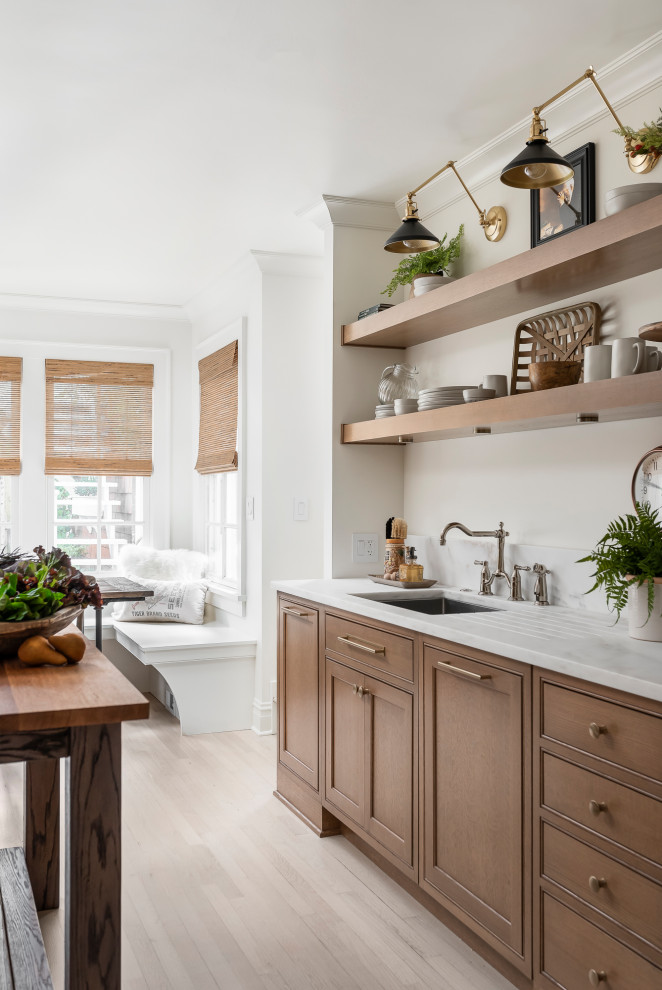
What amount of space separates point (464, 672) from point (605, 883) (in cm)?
64

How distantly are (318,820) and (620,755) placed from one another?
5.91 ft

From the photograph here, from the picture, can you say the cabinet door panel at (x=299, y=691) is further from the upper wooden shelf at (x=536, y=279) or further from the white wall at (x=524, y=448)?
the upper wooden shelf at (x=536, y=279)

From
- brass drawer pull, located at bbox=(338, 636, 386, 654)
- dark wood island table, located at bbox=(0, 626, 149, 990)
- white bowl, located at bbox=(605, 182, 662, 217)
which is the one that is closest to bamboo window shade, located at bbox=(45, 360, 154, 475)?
brass drawer pull, located at bbox=(338, 636, 386, 654)

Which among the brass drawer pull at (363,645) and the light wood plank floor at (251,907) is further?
the brass drawer pull at (363,645)

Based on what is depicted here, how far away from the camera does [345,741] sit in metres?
3.06

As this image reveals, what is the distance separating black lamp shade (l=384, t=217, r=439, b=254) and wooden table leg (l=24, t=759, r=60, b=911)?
6.80 feet

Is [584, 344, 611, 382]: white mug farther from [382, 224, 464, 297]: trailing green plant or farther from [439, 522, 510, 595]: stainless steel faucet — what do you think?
[382, 224, 464, 297]: trailing green plant

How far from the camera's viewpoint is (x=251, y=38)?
2.49m

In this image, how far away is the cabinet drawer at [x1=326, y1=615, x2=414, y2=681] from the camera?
2639mm

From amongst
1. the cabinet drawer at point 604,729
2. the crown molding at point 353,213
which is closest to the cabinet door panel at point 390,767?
the cabinet drawer at point 604,729

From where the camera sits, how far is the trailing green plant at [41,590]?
2.11 metres

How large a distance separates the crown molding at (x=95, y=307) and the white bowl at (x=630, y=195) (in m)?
4.08

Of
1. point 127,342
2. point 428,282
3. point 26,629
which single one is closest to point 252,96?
point 428,282

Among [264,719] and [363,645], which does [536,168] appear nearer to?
[363,645]
